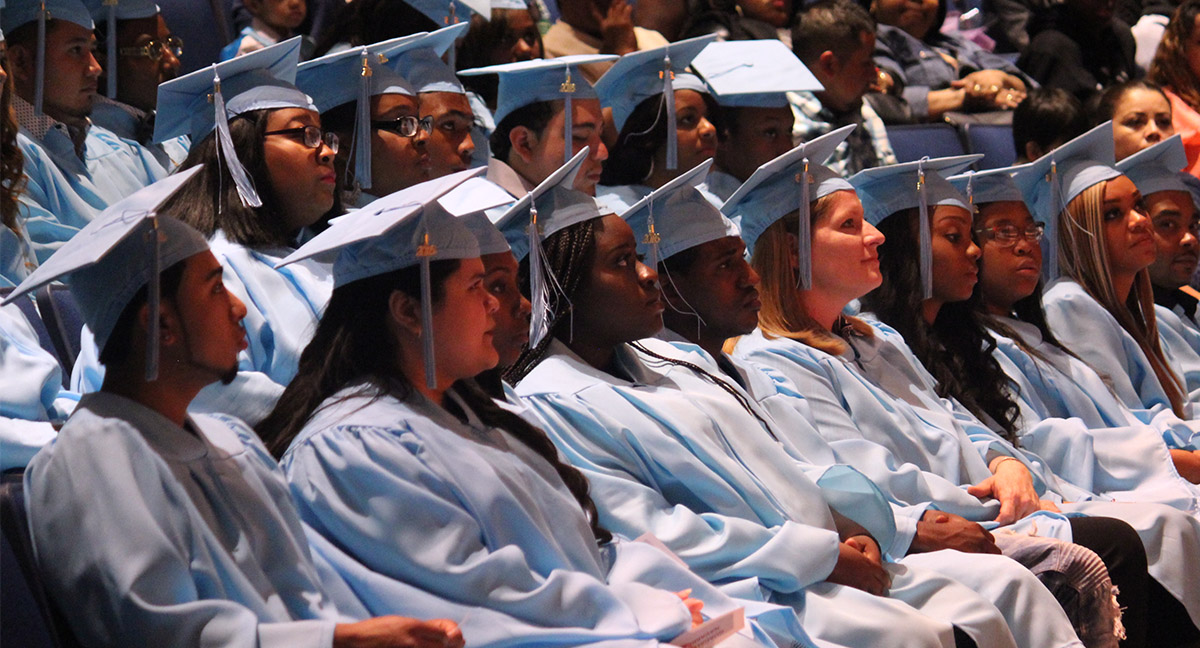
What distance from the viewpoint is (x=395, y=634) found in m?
1.98

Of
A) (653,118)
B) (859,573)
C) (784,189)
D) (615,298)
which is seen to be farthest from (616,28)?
(859,573)

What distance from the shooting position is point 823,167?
12.5 ft

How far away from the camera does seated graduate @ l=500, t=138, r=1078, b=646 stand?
2717 mm

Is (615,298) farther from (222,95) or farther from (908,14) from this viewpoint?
(908,14)

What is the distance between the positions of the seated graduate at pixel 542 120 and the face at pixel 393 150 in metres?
0.48

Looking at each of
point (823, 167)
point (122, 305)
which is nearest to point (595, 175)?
point (823, 167)

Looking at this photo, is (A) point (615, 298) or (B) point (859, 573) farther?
(A) point (615, 298)

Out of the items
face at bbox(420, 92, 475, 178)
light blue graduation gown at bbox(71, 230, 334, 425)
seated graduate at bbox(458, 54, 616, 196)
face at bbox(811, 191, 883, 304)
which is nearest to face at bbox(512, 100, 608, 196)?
seated graduate at bbox(458, 54, 616, 196)

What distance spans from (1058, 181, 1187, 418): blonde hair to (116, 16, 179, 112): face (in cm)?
281

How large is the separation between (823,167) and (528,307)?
4.17 ft

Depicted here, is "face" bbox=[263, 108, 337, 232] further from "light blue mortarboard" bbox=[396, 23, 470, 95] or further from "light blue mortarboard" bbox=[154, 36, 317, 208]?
"light blue mortarboard" bbox=[396, 23, 470, 95]

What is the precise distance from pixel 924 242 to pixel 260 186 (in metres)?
1.80

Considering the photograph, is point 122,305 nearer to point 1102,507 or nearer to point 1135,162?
point 1102,507

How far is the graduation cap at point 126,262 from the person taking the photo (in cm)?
200
